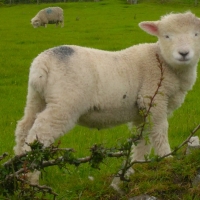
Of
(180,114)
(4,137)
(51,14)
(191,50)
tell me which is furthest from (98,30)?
(191,50)

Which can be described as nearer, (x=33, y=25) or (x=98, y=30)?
(x=98, y=30)

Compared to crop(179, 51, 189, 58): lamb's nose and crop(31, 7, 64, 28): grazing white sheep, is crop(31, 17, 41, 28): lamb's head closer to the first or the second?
crop(31, 7, 64, 28): grazing white sheep

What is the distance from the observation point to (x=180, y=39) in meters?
5.67

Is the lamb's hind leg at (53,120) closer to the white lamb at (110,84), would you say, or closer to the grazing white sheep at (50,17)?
the white lamb at (110,84)

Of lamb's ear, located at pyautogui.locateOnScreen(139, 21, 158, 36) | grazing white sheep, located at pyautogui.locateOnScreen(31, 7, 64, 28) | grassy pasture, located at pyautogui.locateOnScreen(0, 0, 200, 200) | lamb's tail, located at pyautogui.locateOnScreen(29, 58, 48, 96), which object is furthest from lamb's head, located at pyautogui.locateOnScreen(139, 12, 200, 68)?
grazing white sheep, located at pyautogui.locateOnScreen(31, 7, 64, 28)

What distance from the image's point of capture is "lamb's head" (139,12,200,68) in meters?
5.61

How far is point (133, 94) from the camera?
5602 mm

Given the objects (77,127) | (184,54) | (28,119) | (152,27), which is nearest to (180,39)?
(184,54)

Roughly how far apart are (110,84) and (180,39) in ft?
3.32

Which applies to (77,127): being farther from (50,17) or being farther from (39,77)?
(50,17)

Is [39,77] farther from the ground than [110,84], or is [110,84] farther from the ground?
[39,77]

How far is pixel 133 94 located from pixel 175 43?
78 centimetres

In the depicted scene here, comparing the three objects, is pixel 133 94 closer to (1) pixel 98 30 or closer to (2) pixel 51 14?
(1) pixel 98 30

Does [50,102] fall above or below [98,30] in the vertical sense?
above
